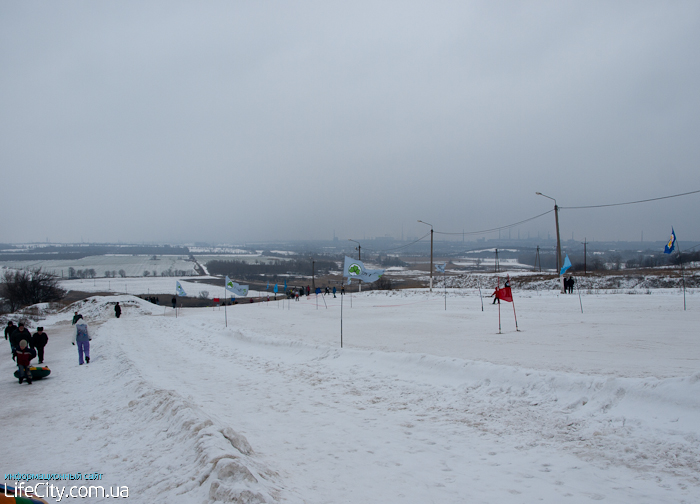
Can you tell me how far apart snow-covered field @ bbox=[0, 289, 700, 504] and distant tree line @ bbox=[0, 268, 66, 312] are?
48.5m

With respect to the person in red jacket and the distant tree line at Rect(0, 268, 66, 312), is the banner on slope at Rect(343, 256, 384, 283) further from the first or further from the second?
the distant tree line at Rect(0, 268, 66, 312)

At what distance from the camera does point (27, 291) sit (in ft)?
171

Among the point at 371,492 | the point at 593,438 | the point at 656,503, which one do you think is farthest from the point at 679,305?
the point at 371,492

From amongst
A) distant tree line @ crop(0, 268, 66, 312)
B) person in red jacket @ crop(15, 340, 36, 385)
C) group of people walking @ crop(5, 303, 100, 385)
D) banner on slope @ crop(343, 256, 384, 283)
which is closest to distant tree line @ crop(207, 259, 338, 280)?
distant tree line @ crop(0, 268, 66, 312)

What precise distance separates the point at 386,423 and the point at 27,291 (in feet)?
205

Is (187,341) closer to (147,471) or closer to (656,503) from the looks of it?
(147,471)

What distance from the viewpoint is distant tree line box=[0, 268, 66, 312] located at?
2028 inches

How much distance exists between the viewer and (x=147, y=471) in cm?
518

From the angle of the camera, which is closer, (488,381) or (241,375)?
(488,381)

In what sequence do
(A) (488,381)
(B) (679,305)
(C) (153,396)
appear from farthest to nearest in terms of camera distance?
(B) (679,305) → (A) (488,381) → (C) (153,396)

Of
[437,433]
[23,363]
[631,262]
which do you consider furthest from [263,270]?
[437,433]

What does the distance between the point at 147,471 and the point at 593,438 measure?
6469mm

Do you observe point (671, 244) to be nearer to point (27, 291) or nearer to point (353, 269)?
point (353, 269)

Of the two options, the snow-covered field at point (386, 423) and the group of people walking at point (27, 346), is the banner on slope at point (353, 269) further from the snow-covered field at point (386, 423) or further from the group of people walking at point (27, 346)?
the group of people walking at point (27, 346)
